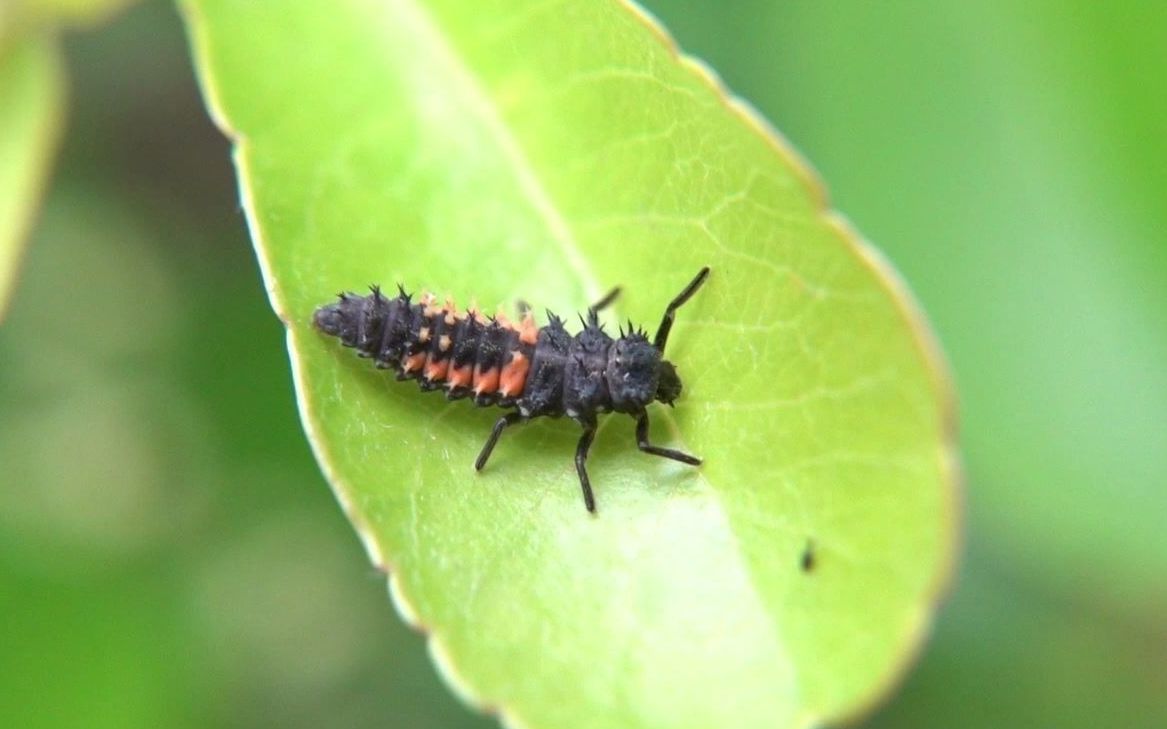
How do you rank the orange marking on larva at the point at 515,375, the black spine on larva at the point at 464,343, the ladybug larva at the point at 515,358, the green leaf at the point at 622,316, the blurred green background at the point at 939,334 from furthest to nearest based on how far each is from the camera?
the blurred green background at the point at 939,334, the orange marking on larva at the point at 515,375, the black spine on larva at the point at 464,343, the ladybug larva at the point at 515,358, the green leaf at the point at 622,316

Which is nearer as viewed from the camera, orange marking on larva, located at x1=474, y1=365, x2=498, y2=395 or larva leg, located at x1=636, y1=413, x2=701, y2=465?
larva leg, located at x1=636, y1=413, x2=701, y2=465

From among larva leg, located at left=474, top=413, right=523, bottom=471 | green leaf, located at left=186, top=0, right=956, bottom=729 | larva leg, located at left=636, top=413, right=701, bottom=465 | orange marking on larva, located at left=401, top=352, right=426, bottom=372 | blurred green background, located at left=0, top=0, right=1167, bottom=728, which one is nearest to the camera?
green leaf, located at left=186, top=0, right=956, bottom=729

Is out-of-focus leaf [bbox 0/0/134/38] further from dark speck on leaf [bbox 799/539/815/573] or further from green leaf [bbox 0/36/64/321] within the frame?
dark speck on leaf [bbox 799/539/815/573]

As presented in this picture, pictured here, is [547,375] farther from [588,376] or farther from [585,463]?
[585,463]

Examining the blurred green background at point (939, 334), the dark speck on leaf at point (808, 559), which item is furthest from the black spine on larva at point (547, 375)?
the blurred green background at point (939, 334)

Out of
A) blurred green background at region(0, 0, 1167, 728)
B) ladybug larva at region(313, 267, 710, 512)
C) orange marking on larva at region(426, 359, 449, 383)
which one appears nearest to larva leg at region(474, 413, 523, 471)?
ladybug larva at region(313, 267, 710, 512)

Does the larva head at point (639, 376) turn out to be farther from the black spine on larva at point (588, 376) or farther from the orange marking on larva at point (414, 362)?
the orange marking on larva at point (414, 362)
